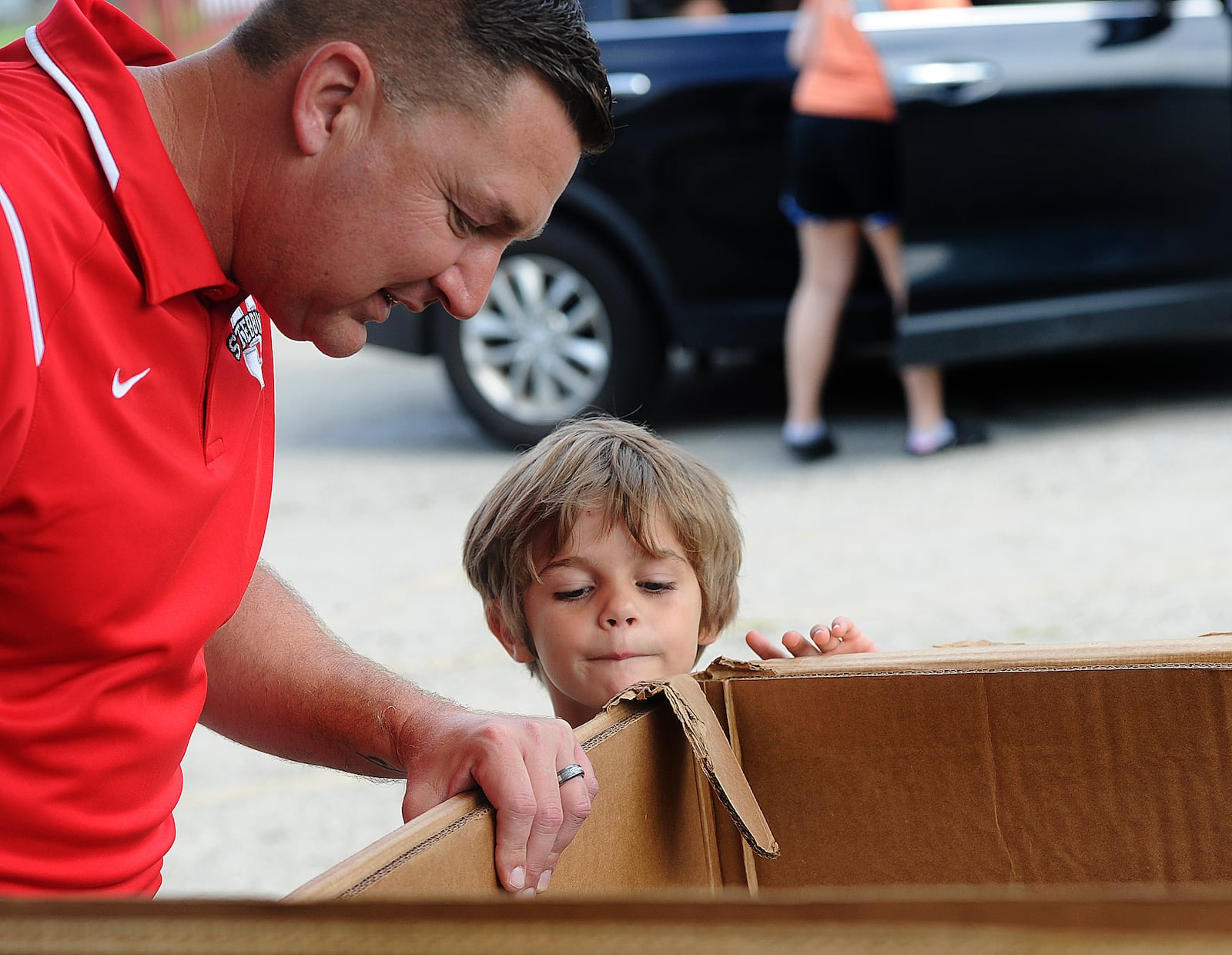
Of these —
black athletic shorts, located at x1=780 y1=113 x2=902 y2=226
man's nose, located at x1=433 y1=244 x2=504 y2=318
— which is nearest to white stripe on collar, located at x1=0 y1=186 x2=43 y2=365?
man's nose, located at x1=433 y1=244 x2=504 y2=318

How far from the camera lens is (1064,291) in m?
4.87

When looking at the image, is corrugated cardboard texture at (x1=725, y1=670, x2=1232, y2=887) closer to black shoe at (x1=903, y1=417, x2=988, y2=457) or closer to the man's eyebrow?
the man's eyebrow

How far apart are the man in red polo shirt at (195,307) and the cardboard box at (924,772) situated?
164 mm

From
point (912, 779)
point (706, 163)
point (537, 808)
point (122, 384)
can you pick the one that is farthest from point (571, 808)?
point (706, 163)

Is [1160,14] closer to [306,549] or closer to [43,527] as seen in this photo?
[306,549]

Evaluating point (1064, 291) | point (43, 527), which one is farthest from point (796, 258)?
point (43, 527)

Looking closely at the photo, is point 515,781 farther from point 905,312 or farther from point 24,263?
point 905,312

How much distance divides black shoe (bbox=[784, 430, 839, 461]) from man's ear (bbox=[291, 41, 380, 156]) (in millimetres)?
3889

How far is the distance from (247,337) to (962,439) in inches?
160

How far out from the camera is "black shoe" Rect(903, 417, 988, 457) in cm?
502

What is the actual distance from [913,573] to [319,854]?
190 cm

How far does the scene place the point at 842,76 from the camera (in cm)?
464

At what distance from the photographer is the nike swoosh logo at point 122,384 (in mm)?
1122

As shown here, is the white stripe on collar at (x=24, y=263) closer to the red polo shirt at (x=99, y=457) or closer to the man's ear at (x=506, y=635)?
the red polo shirt at (x=99, y=457)
